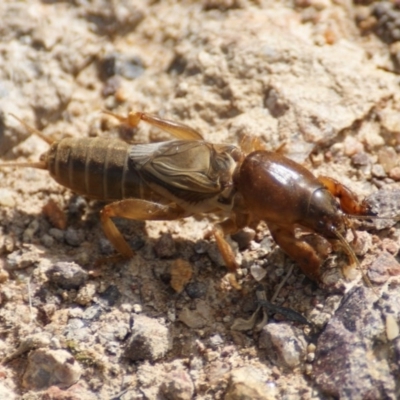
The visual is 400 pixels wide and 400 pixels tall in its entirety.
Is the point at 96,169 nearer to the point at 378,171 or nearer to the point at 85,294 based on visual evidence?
the point at 85,294

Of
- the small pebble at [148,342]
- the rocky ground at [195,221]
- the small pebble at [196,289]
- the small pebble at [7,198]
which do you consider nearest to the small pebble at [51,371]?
the rocky ground at [195,221]

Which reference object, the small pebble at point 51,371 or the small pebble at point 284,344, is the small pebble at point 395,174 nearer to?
the small pebble at point 284,344

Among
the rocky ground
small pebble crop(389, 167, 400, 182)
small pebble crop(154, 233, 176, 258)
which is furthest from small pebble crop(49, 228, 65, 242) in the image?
small pebble crop(389, 167, 400, 182)

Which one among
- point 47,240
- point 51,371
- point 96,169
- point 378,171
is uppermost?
point 378,171

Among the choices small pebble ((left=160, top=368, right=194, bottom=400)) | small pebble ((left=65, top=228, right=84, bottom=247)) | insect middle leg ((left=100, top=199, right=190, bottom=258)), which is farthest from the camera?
small pebble ((left=65, top=228, right=84, bottom=247))

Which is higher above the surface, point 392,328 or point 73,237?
point 392,328

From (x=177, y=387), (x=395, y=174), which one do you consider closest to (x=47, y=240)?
(x=177, y=387)

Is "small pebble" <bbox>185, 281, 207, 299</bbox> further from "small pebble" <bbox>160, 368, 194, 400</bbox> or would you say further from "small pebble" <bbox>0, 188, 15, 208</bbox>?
"small pebble" <bbox>0, 188, 15, 208</bbox>

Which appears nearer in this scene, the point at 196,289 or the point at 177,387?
the point at 177,387
